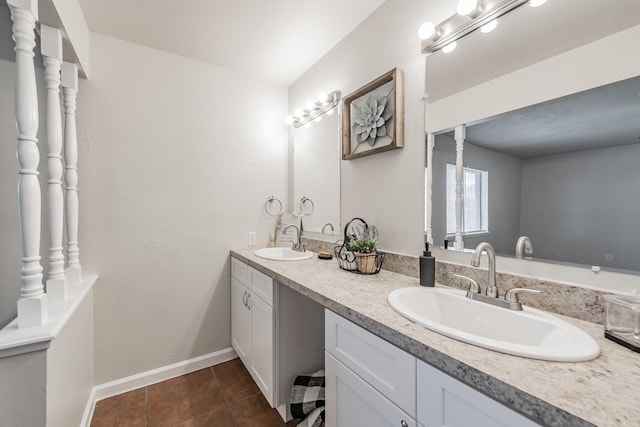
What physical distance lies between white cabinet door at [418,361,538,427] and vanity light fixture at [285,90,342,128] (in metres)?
1.73

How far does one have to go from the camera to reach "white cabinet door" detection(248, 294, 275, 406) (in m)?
1.50

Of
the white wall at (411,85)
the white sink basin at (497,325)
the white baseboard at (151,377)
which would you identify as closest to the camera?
the white sink basin at (497,325)

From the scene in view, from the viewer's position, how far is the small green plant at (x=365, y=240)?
4.72ft

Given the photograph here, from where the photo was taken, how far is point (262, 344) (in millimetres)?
1601

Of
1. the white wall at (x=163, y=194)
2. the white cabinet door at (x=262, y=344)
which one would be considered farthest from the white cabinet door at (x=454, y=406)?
the white wall at (x=163, y=194)

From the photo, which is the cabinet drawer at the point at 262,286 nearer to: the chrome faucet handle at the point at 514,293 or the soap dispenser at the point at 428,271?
the soap dispenser at the point at 428,271

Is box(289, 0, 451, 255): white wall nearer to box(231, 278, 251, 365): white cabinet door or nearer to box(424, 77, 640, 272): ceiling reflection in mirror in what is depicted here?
box(424, 77, 640, 272): ceiling reflection in mirror

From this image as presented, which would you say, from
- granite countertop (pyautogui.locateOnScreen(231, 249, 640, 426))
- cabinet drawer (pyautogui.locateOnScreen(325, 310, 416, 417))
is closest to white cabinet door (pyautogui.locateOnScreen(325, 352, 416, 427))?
cabinet drawer (pyautogui.locateOnScreen(325, 310, 416, 417))

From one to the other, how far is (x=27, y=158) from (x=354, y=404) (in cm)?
148

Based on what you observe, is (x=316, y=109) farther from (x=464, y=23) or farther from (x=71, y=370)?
(x=71, y=370)

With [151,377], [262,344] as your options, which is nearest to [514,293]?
[262,344]

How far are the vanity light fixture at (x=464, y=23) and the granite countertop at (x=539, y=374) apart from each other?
3.74ft

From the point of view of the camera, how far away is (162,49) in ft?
6.30

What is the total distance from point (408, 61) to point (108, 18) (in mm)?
1806
